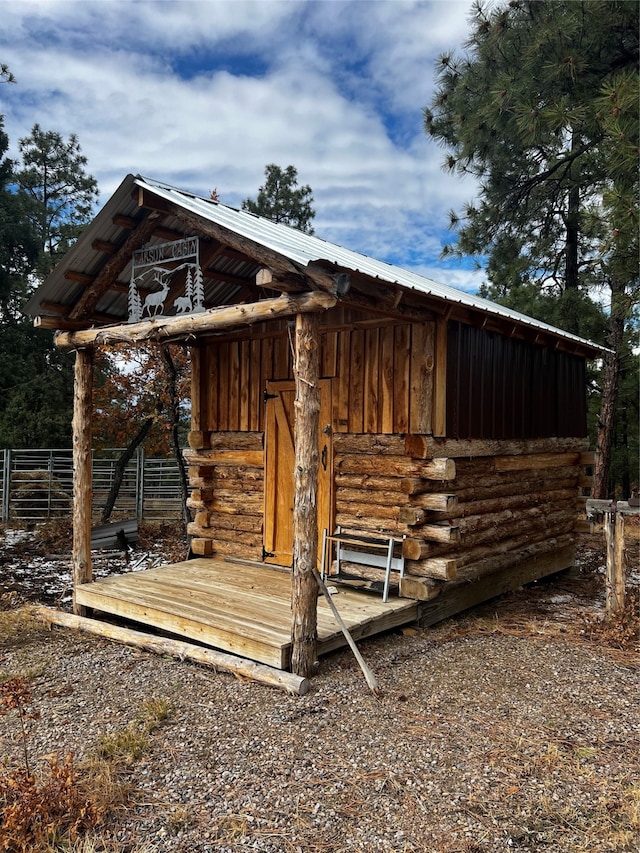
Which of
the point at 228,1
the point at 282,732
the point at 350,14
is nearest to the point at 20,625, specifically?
the point at 282,732

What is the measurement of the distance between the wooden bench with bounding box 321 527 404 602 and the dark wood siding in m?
1.56

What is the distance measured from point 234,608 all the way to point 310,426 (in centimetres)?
236

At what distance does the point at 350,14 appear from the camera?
337 inches

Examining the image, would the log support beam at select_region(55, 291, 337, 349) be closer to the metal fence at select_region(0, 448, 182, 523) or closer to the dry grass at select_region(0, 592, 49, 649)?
the dry grass at select_region(0, 592, 49, 649)

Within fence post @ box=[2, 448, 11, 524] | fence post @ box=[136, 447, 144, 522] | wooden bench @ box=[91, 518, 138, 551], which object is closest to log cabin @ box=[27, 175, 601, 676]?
wooden bench @ box=[91, 518, 138, 551]

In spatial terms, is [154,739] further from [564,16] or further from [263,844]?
[564,16]

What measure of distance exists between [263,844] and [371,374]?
5.31m

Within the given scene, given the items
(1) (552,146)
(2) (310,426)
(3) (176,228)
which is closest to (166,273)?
(3) (176,228)

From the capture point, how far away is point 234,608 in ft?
21.8

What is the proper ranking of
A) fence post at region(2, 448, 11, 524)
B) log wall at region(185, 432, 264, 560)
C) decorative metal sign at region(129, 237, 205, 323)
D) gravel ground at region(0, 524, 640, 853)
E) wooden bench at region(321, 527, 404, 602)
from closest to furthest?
gravel ground at region(0, 524, 640, 853), decorative metal sign at region(129, 237, 205, 323), wooden bench at region(321, 527, 404, 602), log wall at region(185, 432, 264, 560), fence post at region(2, 448, 11, 524)

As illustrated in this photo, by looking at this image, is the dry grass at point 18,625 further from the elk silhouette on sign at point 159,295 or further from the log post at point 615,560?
the log post at point 615,560

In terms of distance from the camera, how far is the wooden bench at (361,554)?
24.1ft

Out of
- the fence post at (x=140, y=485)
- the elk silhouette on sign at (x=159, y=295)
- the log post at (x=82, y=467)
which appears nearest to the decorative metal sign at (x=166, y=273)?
the elk silhouette on sign at (x=159, y=295)

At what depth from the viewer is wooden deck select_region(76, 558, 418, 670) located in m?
5.84
